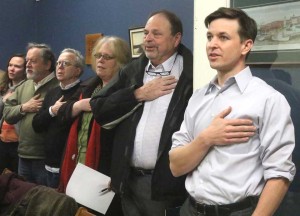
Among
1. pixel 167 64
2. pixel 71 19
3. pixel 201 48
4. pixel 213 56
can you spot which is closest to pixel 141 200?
pixel 167 64

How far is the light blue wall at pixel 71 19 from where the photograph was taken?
2.91 m

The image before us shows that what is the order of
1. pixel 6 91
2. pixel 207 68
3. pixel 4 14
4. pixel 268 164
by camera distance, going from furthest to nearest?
pixel 4 14, pixel 6 91, pixel 207 68, pixel 268 164

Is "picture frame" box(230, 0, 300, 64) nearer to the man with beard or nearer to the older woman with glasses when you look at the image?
the older woman with glasses

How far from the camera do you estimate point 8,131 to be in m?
3.19

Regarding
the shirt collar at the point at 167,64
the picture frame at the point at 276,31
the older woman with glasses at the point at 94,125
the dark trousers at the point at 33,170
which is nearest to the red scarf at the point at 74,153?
the older woman with glasses at the point at 94,125

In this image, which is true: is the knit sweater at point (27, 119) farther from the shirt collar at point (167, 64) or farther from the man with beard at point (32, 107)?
the shirt collar at point (167, 64)

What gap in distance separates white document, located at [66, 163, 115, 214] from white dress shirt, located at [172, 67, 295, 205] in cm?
84

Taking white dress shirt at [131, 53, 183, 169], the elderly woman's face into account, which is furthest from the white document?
the elderly woman's face

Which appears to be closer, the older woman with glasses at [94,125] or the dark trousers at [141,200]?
the dark trousers at [141,200]

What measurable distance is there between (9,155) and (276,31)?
244cm

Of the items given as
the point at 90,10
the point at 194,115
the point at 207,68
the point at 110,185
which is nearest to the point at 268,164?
the point at 194,115

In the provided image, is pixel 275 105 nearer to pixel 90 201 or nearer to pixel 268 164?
pixel 268 164

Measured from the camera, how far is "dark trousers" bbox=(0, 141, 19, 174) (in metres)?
3.23

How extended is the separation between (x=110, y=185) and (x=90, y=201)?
16 centimetres
